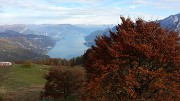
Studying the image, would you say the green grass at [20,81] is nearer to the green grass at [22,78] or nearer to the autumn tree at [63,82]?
the green grass at [22,78]

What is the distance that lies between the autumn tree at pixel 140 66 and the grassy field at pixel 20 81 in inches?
1016

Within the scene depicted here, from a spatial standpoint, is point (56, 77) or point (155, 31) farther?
point (56, 77)

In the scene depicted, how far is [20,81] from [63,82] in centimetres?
3424

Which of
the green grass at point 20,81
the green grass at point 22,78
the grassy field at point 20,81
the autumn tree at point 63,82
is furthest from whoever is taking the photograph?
the green grass at point 22,78

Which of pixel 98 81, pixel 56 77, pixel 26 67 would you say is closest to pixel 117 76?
pixel 98 81

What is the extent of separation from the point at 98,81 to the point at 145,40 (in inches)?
188

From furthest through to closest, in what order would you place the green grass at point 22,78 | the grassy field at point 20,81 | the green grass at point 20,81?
1. the green grass at point 22,78
2. the grassy field at point 20,81
3. the green grass at point 20,81

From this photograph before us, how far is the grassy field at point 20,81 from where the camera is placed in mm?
56084

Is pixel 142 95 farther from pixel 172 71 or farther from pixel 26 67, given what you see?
pixel 26 67

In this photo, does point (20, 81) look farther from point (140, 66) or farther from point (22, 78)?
point (140, 66)

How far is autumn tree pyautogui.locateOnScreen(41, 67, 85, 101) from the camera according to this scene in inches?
1533

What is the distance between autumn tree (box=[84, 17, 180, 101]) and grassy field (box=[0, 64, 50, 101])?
2579 centimetres

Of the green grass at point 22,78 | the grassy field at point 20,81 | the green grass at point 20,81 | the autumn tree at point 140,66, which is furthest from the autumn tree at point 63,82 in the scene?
the green grass at point 22,78

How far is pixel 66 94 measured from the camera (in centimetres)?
4009
